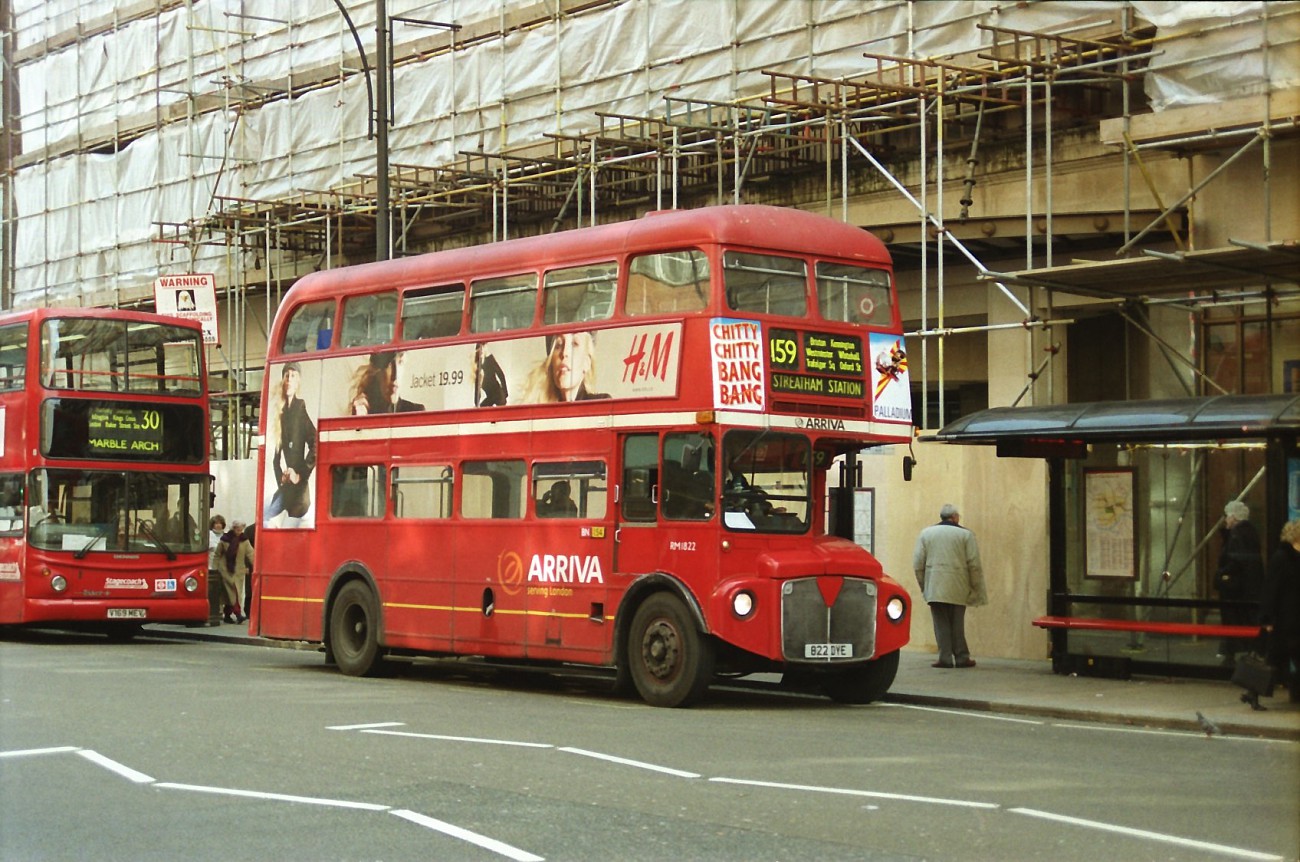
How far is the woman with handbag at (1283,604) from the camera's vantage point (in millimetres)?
14741

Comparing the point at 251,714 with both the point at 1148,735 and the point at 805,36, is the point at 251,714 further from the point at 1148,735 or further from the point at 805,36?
the point at 805,36

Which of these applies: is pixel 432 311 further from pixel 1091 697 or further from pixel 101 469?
pixel 101 469

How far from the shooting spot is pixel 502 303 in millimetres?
17969

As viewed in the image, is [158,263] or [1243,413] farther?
[158,263]

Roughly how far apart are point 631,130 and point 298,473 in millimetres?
8601

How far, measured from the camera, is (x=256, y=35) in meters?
35.4

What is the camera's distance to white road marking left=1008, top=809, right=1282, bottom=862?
861 centimetres

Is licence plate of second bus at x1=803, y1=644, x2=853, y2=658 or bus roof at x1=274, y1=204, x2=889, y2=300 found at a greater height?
bus roof at x1=274, y1=204, x2=889, y2=300

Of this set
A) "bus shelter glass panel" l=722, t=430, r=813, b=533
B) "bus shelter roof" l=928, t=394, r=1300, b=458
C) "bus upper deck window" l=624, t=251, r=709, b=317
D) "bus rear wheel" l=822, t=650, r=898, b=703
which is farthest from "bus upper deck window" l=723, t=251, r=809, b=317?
"bus rear wheel" l=822, t=650, r=898, b=703

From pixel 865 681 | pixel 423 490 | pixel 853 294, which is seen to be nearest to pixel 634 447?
pixel 853 294

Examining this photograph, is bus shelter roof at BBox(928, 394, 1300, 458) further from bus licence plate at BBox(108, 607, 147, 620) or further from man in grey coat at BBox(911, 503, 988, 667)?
bus licence plate at BBox(108, 607, 147, 620)

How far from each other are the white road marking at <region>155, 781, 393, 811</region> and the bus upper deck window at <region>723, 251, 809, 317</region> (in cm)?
673

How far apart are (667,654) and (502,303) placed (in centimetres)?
404

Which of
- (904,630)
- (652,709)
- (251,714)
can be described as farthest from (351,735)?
(904,630)
